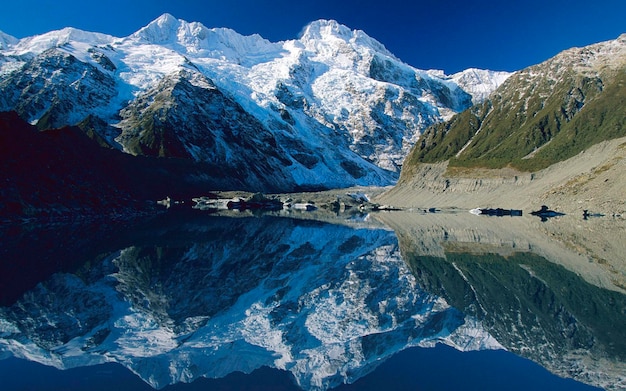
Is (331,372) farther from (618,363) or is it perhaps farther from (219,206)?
(219,206)

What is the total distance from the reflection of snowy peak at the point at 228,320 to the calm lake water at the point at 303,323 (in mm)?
82

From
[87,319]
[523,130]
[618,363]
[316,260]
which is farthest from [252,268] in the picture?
[523,130]

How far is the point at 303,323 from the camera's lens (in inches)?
837

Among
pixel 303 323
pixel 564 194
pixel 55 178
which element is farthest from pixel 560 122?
pixel 303 323

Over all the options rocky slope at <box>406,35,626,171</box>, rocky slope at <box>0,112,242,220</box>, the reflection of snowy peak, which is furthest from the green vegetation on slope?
the reflection of snowy peak

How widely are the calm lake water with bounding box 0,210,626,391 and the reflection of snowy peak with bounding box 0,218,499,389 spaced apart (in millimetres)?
82

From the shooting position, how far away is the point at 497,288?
2789cm

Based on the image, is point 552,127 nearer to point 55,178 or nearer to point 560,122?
point 560,122

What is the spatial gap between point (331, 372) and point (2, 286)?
20.3 metres

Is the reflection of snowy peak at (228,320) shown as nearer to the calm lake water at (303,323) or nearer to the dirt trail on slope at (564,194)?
the calm lake water at (303,323)

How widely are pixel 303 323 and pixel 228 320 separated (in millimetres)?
3570

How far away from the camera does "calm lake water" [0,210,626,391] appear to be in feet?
49.3

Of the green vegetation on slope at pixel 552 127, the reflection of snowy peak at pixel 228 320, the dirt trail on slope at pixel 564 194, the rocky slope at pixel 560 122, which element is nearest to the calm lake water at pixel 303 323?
the reflection of snowy peak at pixel 228 320

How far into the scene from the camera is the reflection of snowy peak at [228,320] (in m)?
16.2
